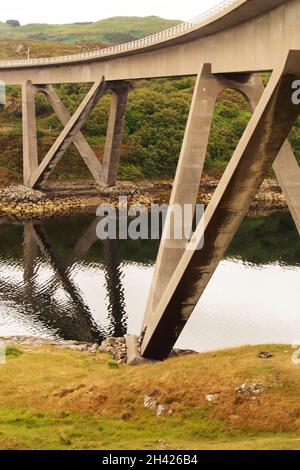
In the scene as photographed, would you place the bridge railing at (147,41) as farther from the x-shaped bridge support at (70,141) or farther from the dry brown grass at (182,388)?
the dry brown grass at (182,388)

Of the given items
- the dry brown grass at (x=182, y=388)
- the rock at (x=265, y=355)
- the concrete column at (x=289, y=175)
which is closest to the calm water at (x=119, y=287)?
the rock at (x=265, y=355)

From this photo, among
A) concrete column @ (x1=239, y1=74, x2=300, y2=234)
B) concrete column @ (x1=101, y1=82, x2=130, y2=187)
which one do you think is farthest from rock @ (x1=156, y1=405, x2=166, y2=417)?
concrete column @ (x1=101, y1=82, x2=130, y2=187)

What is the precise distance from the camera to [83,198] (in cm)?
7250

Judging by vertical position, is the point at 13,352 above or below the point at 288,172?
below

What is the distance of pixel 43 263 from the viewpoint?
52.1 metres

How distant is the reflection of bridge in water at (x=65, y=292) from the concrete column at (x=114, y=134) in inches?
581

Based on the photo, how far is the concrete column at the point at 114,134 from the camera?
67.2 m

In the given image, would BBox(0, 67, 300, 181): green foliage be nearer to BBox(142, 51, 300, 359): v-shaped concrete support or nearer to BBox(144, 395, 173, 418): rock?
BBox(142, 51, 300, 359): v-shaped concrete support

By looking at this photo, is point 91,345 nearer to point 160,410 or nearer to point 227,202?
point 160,410

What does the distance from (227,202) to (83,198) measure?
166 ft

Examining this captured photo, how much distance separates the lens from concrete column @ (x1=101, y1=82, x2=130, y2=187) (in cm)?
6719

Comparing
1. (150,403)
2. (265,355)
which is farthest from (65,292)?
(150,403)
